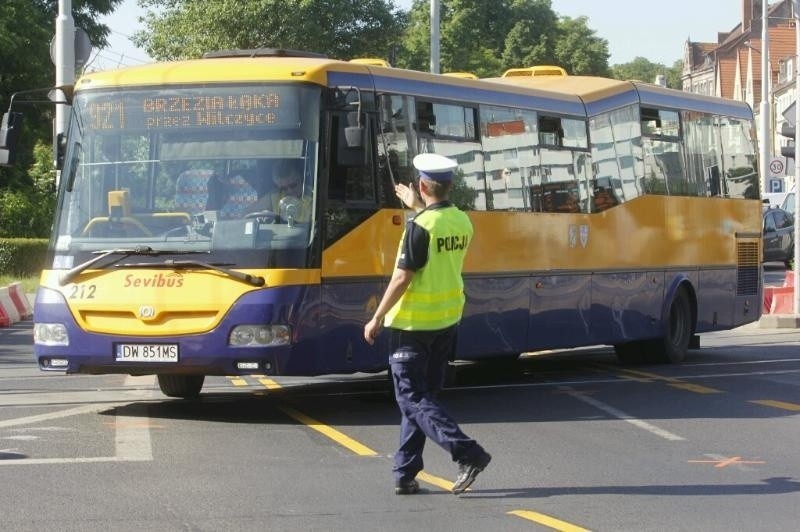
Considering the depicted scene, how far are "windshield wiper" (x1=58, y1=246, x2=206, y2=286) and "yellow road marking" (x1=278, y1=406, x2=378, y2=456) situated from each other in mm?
1611

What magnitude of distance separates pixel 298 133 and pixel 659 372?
22.0 ft

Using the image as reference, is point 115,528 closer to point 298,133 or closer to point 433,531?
point 433,531

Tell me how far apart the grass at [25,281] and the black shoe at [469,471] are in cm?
2568

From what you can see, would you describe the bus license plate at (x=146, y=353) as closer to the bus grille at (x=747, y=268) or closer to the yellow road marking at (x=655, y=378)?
the yellow road marking at (x=655, y=378)

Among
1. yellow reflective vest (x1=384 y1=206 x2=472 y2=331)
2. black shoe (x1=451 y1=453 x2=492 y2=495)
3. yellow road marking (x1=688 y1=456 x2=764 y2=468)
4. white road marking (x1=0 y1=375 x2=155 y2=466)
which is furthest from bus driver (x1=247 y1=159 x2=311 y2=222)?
black shoe (x1=451 y1=453 x2=492 y2=495)

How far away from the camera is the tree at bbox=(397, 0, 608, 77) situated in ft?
287

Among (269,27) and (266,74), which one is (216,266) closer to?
(266,74)

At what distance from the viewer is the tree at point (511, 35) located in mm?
87500

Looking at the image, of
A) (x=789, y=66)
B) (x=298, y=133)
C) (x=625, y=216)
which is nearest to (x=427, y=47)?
(x=789, y=66)

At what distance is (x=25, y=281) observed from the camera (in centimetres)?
3694

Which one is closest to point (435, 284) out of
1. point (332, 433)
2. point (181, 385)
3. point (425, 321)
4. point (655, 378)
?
point (425, 321)

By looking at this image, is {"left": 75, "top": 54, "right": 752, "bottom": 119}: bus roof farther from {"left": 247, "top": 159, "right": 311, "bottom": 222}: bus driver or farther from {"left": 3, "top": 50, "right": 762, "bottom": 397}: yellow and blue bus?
{"left": 247, "top": 159, "right": 311, "bottom": 222}: bus driver

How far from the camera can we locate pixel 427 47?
3280 inches

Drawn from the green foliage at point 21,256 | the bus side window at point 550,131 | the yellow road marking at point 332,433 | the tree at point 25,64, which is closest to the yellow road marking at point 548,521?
the yellow road marking at point 332,433
